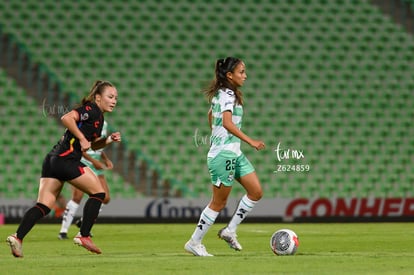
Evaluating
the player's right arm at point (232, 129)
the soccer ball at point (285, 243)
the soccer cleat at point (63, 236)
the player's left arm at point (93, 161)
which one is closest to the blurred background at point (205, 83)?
the soccer cleat at point (63, 236)

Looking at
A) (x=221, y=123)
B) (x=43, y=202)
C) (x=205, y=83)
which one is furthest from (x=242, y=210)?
(x=205, y=83)

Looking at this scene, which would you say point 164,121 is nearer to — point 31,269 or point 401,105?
point 401,105

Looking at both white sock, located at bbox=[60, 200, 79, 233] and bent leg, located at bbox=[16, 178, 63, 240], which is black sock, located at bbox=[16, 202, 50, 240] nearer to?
bent leg, located at bbox=[16, 178, 63, 240]

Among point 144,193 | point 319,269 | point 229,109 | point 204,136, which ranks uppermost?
point 229,109

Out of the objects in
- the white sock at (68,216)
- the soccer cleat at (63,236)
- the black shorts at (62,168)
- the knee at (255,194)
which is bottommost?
the soccer cleat at (63,236)

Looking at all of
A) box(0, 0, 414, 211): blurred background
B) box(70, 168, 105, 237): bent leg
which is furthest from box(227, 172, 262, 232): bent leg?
box(0, 0, 414, 211): blurred background

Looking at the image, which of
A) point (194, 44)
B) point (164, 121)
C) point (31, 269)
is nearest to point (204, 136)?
point (164, 121)

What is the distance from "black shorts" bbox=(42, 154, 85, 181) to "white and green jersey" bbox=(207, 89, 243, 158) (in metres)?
1.34

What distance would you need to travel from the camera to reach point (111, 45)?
71.9ft

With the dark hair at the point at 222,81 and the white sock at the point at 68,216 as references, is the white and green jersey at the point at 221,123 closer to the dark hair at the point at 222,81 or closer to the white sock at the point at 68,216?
the dark hair at the point at 222,81

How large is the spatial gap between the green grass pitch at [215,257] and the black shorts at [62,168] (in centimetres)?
82

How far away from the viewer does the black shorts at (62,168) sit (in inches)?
354

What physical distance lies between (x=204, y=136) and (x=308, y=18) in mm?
4354

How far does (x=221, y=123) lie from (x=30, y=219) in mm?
2124
